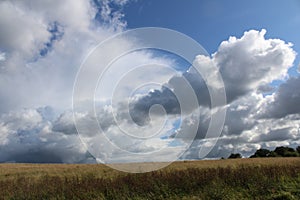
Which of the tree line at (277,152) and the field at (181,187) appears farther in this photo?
the tree line at (277,152)

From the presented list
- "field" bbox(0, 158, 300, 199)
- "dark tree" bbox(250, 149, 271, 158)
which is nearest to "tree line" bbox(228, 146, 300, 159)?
"dark tree" bbox(250, 149, 271, 158)

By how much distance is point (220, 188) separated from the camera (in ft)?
41.1

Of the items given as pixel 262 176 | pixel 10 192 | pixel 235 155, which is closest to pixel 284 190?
pixel 262 176

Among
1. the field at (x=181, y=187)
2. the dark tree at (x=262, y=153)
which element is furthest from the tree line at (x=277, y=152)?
the field at (x=181, y=187)

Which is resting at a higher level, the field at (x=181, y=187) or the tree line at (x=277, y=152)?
the tree line at (x=277, y=152)

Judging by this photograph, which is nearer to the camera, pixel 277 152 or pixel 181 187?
pixel 181 187

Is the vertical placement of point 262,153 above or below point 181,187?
above

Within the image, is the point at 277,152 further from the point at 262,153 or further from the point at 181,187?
the point at 181,187

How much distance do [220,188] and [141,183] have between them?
3198 millimetres

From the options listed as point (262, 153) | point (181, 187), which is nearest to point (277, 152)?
point (262, 153)

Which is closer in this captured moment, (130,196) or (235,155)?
(130,196)

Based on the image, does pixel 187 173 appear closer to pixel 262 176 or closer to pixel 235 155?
pixel 262 176

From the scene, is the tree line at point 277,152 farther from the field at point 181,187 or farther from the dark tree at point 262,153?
the field at point 181,187

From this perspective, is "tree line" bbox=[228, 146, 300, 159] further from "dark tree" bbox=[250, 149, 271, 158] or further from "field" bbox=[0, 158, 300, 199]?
"field" bbox=[0, 158, 300, 199]
